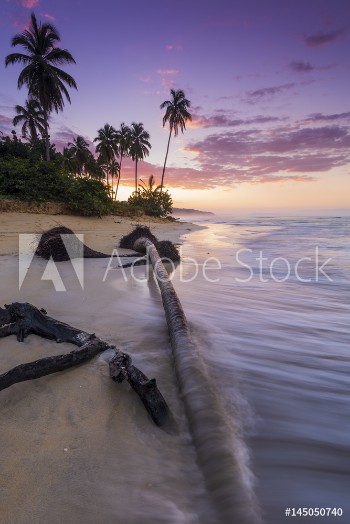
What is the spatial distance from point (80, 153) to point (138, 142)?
10659 mm

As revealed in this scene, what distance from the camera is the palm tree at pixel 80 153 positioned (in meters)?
52.2

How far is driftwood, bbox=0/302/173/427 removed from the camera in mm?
1715

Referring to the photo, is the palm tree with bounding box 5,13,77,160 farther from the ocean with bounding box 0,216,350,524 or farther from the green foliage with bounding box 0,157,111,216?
the ocean with bounding box 0,216,350,524

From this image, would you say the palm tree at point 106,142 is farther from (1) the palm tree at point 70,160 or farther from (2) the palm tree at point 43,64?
(2) the palm tree at point 43,64

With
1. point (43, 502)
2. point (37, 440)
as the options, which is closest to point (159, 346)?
point (37, 440)

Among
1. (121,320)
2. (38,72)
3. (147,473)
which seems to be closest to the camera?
(147,473)

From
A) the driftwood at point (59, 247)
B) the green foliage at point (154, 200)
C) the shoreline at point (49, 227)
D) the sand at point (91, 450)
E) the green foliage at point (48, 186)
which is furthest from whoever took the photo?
the green foliage at point (154, 200)

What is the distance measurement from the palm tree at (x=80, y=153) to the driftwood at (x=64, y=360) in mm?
54429

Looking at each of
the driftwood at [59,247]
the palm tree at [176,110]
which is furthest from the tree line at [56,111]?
the driftwood at [59,247]

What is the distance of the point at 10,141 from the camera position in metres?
24.0

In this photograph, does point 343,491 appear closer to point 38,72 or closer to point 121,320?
point 121,320

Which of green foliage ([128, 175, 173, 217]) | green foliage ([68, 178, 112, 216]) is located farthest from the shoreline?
green foliage ([128, 175, 173, 217])

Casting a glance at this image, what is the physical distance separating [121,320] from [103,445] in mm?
1903

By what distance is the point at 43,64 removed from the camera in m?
26.3
